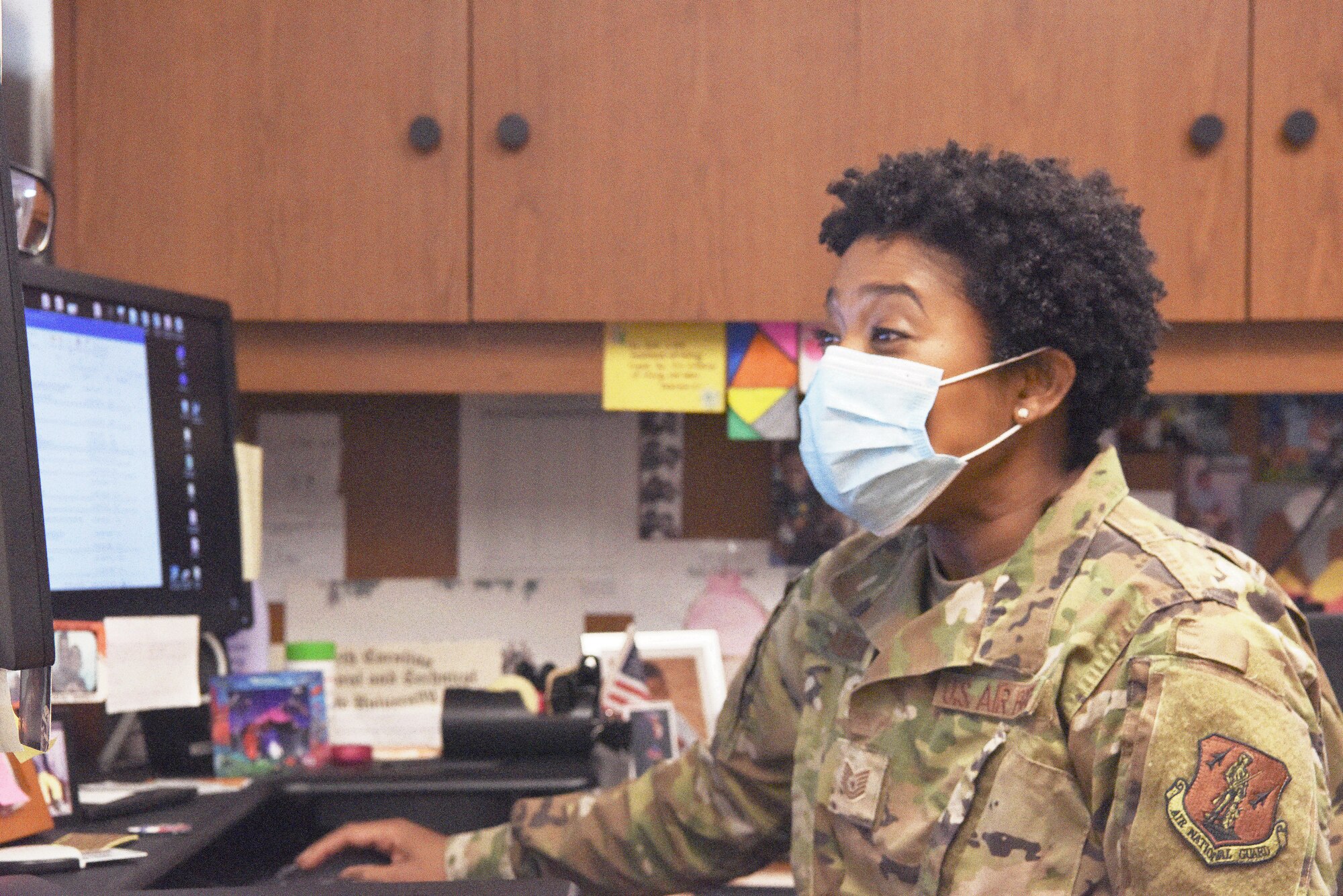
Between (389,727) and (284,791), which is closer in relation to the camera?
(284,791)

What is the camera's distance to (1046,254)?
3.17ft

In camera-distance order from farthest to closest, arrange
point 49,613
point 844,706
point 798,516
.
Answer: point 798,516
point 844,706
point 49,613

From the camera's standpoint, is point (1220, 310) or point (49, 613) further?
point (1220, 310)

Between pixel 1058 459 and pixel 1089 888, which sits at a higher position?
pixel 1058 459

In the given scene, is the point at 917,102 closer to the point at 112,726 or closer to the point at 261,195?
the point at 261,195

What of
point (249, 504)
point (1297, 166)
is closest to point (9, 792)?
point (249, 504)

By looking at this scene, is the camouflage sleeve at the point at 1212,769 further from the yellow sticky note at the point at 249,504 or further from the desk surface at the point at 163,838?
the yellow sticky note at the point at 249,504

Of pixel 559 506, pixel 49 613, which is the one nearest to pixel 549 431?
pixel 559 506

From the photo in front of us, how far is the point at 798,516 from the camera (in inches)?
66.2

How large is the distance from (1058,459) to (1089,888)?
0.35 m

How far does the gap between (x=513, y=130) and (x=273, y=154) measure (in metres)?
0.26

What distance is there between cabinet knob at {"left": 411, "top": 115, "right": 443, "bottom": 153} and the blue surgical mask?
545mm

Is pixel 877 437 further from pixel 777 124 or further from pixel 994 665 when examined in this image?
pixel 777 124

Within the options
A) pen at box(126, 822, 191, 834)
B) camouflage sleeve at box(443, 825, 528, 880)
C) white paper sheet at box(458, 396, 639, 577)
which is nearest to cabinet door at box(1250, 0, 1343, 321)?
white paper sheet at box(458, 396, 639, 577)
